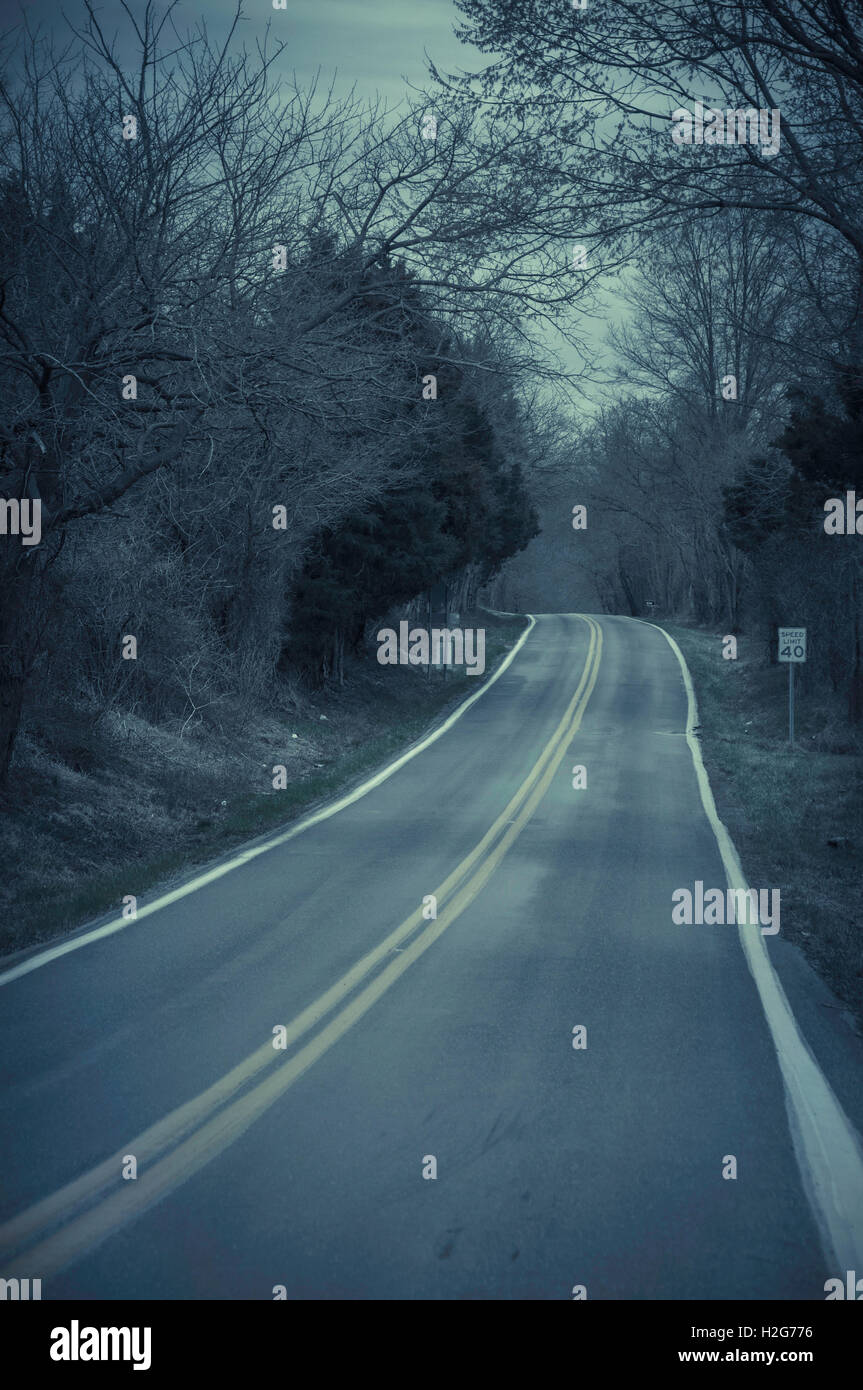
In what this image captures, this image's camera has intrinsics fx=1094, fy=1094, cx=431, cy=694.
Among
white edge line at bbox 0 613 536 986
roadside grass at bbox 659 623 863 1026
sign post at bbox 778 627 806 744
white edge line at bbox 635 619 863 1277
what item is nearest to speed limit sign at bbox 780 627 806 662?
sign post at bbox 778 627 806 744

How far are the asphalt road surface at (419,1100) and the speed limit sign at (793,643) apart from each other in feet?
39.1

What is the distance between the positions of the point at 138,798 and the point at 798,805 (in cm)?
938

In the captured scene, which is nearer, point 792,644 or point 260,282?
point 260,282

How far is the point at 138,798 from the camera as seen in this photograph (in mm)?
14438

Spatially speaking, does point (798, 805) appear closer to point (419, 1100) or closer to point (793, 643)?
point (793, 643)

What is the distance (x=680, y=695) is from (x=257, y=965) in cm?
2447

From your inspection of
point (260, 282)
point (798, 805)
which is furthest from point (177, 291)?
point (798, 805)

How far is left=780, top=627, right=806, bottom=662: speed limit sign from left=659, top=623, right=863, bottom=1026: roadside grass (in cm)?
192

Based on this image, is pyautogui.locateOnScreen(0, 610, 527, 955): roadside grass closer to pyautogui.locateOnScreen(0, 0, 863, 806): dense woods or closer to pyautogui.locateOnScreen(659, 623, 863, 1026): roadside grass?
pyautogui.locateOnScreen(0, 0, 863, 806): dense woods

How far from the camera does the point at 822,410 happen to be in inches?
783

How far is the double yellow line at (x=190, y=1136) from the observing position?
4.20 meters

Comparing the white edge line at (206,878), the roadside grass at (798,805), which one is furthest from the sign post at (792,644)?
the white edge line at (206,878)

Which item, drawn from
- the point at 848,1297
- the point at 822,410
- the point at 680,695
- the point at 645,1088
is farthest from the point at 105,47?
the point at 680,695

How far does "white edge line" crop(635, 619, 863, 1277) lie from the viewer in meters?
4.39
